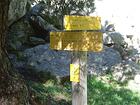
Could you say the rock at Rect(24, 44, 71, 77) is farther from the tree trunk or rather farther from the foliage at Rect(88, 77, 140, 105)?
the tree trunk

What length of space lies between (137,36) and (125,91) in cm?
619

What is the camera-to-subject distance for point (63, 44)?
5.36m

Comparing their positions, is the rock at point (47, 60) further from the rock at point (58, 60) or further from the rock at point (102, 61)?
the rock at point (102, 61)

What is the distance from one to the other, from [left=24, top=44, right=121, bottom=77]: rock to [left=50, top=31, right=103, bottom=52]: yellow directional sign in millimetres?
3511

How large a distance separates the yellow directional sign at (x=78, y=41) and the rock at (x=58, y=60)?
138 inches

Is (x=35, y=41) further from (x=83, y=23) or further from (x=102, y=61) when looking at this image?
(x=83, y=23)

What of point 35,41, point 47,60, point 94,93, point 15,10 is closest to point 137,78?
point 94,93

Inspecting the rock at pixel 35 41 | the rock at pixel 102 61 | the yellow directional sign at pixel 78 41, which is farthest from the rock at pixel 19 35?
the yellow directional sign at pixel 78 41

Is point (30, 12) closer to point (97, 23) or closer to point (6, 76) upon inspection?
point (6, 76)

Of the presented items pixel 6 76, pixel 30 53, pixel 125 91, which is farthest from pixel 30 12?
pixel 6 76

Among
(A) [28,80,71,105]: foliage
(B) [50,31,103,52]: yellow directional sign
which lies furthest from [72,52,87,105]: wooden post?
(A) [28,80,71,105]: foliage

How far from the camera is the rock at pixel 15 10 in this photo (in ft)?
32.3

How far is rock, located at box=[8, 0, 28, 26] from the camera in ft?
32.3

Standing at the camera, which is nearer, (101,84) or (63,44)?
(63,44)
